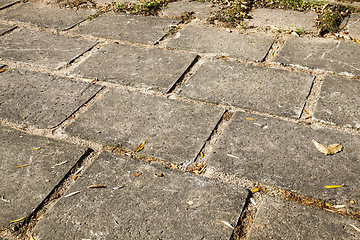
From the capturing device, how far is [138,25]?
3.23 m

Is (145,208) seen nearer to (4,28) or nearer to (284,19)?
(284,19)

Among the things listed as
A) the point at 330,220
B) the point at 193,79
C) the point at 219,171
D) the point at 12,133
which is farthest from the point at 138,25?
the point at 330,220

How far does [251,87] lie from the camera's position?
7.36ft

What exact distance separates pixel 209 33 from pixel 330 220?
2.07m

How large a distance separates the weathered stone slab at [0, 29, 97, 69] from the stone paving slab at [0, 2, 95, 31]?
228mm

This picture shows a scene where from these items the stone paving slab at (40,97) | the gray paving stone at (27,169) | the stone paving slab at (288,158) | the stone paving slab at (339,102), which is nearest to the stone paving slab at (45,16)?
the stone paving slab at (40,97)

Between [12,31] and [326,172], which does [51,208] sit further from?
[12,31]

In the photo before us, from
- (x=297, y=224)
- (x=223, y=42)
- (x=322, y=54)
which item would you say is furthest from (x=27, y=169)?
(x=322, y=54)

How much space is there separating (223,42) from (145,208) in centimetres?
183

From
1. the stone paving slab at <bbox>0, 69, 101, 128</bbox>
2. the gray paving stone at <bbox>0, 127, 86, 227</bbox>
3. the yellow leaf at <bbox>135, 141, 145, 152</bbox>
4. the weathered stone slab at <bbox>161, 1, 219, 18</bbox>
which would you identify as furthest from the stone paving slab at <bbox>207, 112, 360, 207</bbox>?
the weathered stone slab at <bbox>161, 1, 219, 18</bbox>

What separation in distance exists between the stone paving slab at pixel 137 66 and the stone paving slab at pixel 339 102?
1.00 m

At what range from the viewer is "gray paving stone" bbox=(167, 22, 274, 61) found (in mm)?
2658

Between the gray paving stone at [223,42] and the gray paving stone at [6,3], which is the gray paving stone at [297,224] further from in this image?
the gray paving stone at [6,3]

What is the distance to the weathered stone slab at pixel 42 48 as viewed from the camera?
272 centimetres
